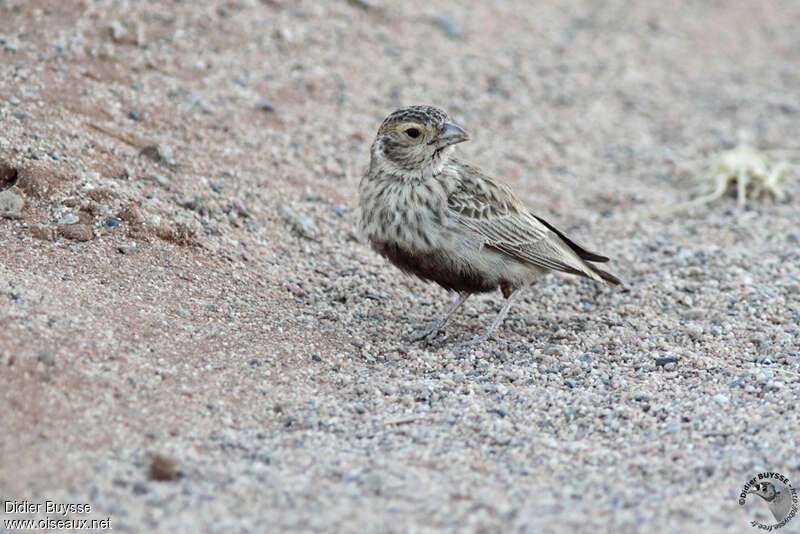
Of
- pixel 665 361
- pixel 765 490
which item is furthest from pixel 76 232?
pixel 765 490

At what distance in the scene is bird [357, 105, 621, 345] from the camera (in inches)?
218

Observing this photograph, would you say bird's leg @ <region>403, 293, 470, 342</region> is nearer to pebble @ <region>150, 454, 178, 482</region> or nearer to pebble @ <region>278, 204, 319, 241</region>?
pebble @ <region>278, 204, 319, 241</region>

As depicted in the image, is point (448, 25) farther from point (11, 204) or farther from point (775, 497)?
point (775, 497)

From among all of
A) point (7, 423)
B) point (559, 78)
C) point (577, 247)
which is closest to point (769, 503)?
point (577, 247)

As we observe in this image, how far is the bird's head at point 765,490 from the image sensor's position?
3.82 m

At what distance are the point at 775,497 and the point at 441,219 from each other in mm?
2565

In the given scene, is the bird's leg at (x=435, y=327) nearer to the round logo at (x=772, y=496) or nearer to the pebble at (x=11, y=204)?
the round logo at (x=772, y=496)

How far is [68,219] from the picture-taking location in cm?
552

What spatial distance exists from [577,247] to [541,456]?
2316 millimetres

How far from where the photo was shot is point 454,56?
32.1 ft

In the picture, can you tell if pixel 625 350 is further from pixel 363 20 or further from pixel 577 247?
pixel 363 20

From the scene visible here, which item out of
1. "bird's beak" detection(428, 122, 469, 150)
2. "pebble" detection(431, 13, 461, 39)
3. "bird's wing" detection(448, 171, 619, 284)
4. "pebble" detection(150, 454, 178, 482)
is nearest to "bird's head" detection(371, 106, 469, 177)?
"bird's beak" detection(428, 122, 469, 150)

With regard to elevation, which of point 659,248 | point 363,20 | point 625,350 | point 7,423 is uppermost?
point 363,20

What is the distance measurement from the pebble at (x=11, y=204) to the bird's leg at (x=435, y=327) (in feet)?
8.38
